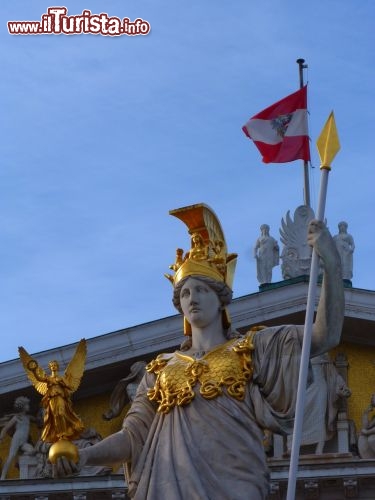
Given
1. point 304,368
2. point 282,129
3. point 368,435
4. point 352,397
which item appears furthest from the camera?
point 352,397

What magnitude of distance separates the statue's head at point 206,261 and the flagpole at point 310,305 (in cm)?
53

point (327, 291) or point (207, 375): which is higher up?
point (327, 291)

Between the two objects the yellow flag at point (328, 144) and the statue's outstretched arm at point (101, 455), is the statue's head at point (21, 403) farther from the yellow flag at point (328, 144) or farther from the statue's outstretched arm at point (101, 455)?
the yellow flag at point (328, 144)

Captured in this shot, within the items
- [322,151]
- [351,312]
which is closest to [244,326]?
[351,312]

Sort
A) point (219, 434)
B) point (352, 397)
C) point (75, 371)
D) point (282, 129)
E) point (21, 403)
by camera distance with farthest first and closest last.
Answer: point (21, 403)
point (352, 397)
point (282, 129)
point (75, 371)
point (219, 434)

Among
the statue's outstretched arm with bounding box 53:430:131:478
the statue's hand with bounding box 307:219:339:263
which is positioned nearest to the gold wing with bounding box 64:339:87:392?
the statue's outstretched arm with bounding box 53:430:131:478

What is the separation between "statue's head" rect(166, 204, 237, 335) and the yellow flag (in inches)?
28.1

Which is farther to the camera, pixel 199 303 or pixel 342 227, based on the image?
pixel 342 227

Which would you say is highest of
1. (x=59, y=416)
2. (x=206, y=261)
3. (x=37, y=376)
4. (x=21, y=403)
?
(x=21, y=403)

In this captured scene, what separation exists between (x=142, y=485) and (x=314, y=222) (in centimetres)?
169

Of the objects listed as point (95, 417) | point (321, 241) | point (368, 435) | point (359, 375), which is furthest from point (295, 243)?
point (321, 241)

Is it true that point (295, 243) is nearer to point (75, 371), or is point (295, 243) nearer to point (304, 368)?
point (75, 371)

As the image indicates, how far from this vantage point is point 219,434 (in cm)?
1327

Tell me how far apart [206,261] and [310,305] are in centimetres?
68
